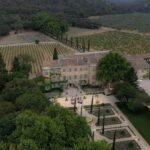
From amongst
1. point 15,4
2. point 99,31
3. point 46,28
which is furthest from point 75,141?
point 15,4

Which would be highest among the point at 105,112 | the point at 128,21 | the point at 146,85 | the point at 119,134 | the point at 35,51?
the point at 146,85

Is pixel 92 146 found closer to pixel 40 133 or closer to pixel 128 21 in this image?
pixel 40 133

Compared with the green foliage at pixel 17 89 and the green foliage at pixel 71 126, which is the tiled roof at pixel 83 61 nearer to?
the green foliage at pixel 17 89

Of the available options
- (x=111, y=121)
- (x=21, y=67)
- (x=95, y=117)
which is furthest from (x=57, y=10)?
(x=111, y=121)

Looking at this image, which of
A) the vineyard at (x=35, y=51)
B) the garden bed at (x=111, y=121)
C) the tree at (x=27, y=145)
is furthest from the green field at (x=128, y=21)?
the tree at (x=27, y=145)

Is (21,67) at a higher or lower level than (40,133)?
lower

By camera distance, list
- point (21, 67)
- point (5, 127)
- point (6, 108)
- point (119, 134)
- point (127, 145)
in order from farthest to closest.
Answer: point (21, 67) < point (119, 134) < point (6, 108) < point (127, 145) < point (5, 127)

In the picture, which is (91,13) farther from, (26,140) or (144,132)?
(26,140)
